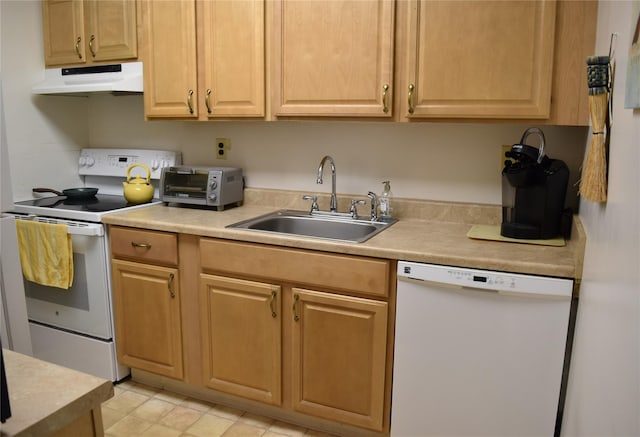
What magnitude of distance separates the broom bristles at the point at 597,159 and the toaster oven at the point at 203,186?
1.78m

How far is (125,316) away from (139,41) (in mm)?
1394

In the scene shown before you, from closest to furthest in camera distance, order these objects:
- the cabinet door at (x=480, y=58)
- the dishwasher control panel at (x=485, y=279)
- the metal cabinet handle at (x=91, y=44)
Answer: the dishwasher control panel at (x=485, y=279)
the cabinet door at (x=480, y=58)
the metal cabinet handle at (x=91, y=44)

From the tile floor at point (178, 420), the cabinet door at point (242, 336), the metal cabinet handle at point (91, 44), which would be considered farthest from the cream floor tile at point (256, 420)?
the metal cabinet handle at point (91, 44)

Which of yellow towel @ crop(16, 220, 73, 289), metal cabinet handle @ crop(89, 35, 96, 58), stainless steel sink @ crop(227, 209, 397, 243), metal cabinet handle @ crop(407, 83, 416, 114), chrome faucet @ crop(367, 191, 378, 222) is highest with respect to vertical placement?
metal cabinet handle @ crop(89, 35, 96, 58)

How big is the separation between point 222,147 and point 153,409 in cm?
141

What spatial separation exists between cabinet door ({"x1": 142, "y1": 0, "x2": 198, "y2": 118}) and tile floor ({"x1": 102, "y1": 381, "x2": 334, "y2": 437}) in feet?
4.63

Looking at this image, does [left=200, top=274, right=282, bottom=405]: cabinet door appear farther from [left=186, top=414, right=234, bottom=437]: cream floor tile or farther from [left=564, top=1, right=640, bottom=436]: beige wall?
[left=564, top=1, right=640, bottom=436]: beige wall

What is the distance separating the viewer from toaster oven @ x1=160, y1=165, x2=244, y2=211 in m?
2.60

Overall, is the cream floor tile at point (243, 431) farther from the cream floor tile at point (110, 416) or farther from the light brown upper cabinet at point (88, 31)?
the light brown upper cabinet at point (88, 31)

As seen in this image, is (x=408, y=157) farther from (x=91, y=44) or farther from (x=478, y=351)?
(x=91, y=44)

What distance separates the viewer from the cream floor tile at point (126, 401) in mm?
2428

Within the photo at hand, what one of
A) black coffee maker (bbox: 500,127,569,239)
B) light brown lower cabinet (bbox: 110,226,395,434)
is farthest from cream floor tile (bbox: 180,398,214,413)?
black coffee maker (bbox: 500,127,569,239)

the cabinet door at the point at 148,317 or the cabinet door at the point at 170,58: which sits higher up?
the cabinet door at the point at 170,58

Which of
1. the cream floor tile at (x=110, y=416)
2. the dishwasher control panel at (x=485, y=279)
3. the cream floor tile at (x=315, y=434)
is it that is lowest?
the cream floor tile at (x=110, y=416)
